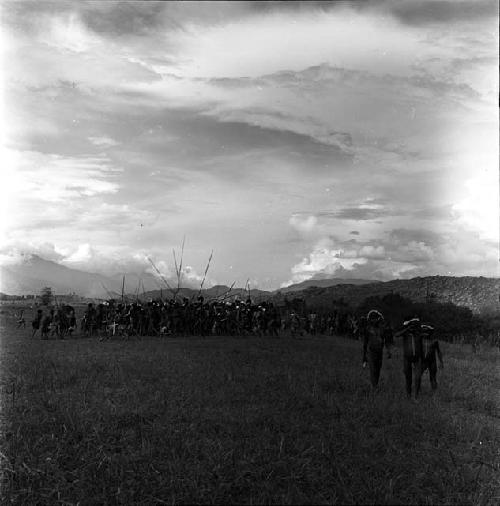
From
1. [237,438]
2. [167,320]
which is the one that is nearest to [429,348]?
[237,438]

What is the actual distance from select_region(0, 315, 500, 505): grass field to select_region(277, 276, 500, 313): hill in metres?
36.2

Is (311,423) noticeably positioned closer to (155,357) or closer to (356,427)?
(356,427)

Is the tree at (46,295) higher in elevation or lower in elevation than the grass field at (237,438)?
higher

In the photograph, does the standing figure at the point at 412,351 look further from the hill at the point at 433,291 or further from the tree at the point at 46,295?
the tree at the point at 46,295

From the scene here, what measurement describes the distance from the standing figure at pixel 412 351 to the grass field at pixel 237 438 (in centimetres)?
57

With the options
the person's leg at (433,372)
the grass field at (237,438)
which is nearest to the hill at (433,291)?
the person's leg at (433,372)

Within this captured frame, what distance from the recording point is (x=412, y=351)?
482 inches

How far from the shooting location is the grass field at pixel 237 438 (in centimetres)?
664

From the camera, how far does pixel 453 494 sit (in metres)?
6.90

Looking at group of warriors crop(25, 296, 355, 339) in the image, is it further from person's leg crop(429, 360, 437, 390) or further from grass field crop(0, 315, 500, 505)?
person's leg crop(429, 360, 437, 390)

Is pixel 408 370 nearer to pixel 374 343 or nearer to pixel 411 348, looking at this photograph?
pixel 411 348

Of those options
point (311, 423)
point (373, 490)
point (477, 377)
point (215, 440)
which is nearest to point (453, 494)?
point (373, 490)

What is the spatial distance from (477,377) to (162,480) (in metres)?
14.1

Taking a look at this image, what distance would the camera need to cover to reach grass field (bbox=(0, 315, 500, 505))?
664 centimetres
